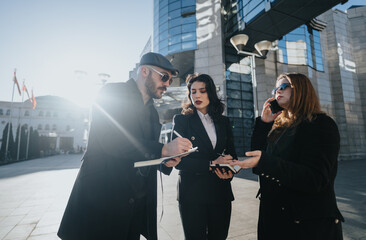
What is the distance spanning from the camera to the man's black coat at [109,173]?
138 cm

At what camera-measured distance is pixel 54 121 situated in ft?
201

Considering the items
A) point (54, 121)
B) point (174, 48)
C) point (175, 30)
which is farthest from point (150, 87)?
point (54, 121)

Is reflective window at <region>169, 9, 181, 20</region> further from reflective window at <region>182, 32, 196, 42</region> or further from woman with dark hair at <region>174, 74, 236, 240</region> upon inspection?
woman with dark hair at <region>174, 74, 236, 240</region>

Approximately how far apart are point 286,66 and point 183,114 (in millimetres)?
20506

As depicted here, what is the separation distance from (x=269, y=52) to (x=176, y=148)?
20.6 metres

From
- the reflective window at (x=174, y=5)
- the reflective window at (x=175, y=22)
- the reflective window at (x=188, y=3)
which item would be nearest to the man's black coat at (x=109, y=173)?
the reflective window at (x=175, y=22)

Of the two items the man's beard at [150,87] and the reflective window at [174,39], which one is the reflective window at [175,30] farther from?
the man's beard at [150,87]

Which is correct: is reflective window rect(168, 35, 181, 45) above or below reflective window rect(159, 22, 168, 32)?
below

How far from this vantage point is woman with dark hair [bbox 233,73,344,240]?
1354 millimetres

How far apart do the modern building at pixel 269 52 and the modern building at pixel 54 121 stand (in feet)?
168

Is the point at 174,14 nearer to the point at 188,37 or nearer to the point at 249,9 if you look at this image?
the point at 188,37

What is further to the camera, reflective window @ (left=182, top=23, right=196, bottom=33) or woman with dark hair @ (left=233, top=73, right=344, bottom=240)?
reflective window @ (left=182, top=23, right=196, bottom=33)

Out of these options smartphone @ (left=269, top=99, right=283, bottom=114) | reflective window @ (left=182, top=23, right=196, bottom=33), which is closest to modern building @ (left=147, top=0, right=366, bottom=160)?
reflective window @ (left=182, top=23, right=196, bottom=33)

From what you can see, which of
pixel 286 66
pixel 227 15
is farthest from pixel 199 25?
pixel 286 66
